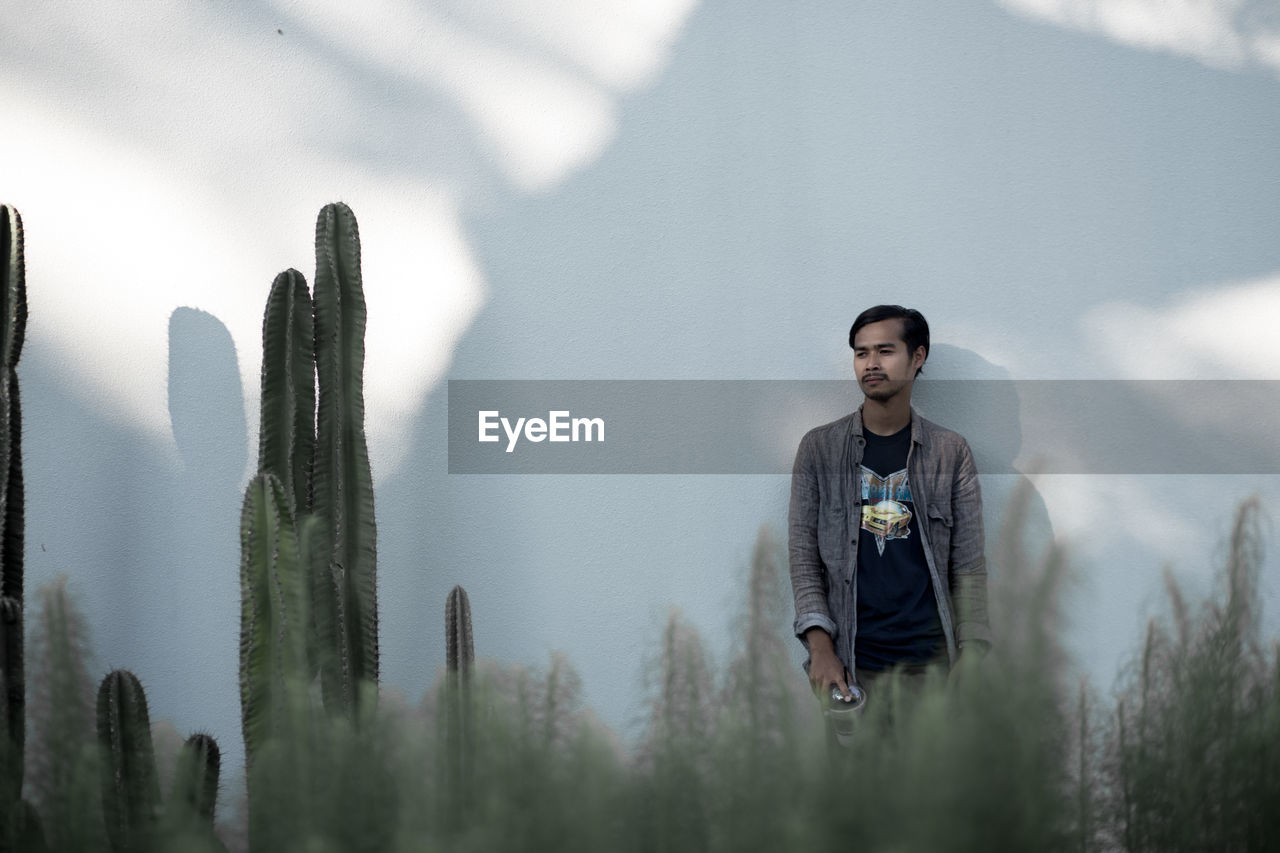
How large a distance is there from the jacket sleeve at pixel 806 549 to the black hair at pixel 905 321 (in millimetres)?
363

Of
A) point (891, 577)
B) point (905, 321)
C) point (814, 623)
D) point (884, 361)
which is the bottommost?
point (814, 623)

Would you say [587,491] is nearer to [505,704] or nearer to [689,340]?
[689,340]

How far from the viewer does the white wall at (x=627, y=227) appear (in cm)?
276

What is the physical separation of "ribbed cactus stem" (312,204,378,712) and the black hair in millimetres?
1353

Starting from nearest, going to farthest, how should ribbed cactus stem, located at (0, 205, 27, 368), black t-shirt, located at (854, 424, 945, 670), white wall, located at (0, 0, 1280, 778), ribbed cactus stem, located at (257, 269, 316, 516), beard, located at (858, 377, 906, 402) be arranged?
1. ribbed cactus stem, located at (0, 205, 27, 368)
2. ribbed cactus stem, located at (257, 269, 316, 516)
3. black t-shirt, located at (854, 424, 945, 670)
4. beard, located at (858, 377, 906, 402)
5. white wall, located at (0, 0, 1280, 778)

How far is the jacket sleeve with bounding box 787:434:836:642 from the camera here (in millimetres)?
2484

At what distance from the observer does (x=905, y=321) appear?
260 centimetres

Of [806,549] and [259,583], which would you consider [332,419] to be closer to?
[259,583]

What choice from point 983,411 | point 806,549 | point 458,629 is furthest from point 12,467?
point 983,411

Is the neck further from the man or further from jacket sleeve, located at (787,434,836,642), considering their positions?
jacket sleeve, located at (787,434,836,642)

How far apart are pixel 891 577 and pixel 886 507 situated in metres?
0.19

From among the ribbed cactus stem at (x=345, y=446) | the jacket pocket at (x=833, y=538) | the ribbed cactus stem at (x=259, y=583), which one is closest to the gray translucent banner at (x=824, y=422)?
the jacket pocket at (x=833, y=538)

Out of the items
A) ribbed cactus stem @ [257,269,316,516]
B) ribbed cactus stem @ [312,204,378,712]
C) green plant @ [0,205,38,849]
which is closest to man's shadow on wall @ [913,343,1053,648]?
ribbed cactus stem @ [312,204,378,712]

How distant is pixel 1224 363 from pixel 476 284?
2.26 meters
